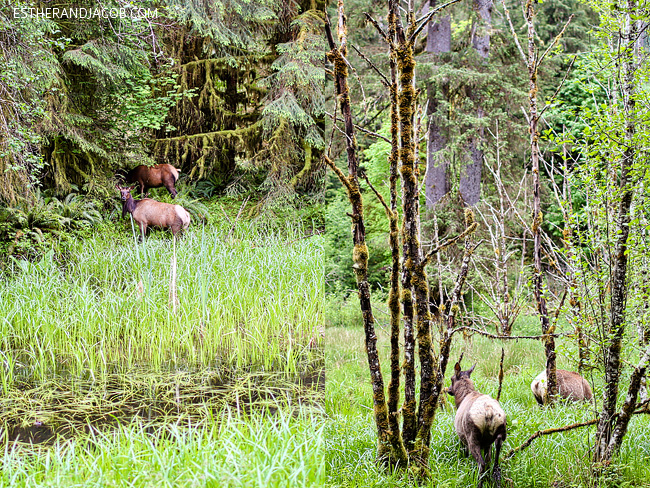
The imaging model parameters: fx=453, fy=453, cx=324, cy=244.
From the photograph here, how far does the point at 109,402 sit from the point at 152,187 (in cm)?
93

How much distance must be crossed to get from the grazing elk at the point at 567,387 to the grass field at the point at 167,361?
77 centimetres

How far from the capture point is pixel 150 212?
202 cm

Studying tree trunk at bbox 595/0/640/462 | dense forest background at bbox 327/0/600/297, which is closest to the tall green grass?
dense forest background at bbox 327/0/600/297

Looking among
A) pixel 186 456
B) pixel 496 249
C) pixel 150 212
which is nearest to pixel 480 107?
pixel 496 249

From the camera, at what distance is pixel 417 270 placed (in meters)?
1.21

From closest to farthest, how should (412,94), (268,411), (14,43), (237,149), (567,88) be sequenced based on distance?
1. (412,94)
2. (268,411)
3. (567,88)
4. (14,43)
5. (237,149)

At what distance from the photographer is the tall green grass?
1682 millimetres

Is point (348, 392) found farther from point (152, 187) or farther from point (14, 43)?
point (14, 43)

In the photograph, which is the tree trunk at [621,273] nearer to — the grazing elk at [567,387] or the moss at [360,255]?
the grazing elk at [567,387]

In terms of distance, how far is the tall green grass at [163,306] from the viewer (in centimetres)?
168

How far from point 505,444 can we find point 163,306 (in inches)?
52.2

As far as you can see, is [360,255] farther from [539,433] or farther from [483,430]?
[539,433]

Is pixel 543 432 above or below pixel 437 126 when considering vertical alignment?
below

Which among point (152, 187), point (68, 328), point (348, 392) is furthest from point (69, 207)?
point (348, 392)
